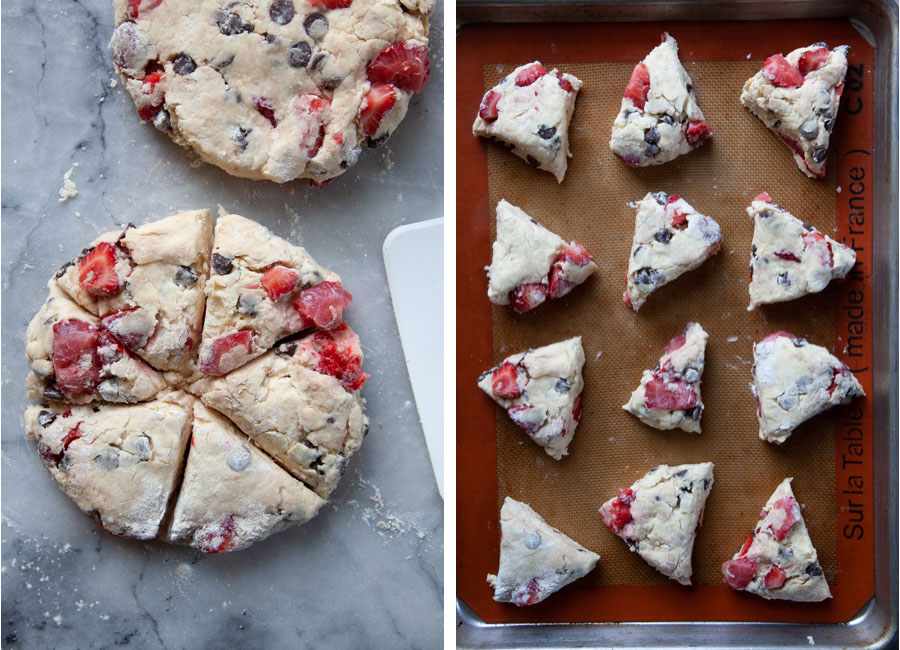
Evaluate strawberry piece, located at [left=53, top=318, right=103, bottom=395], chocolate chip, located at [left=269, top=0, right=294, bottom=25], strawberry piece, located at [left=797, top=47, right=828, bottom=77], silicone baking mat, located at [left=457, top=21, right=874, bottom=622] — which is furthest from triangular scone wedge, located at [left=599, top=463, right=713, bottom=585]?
chocolate chip, located at [left=269, top=0, right=294, bottom=25]

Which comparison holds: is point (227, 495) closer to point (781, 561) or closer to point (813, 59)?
point (781, 561)

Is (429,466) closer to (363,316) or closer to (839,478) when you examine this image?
(363,316)

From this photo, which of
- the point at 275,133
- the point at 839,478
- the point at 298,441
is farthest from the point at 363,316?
the point at 839,478

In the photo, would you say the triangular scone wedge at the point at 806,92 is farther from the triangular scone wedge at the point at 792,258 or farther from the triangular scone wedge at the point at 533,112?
the triangular scone wedge at the point at 533,112

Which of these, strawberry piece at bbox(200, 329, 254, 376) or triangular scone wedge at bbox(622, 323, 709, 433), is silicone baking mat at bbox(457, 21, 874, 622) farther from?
strawberry piece at bbox(200, 329, 254, 376)

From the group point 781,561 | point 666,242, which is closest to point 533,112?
point 666,242
